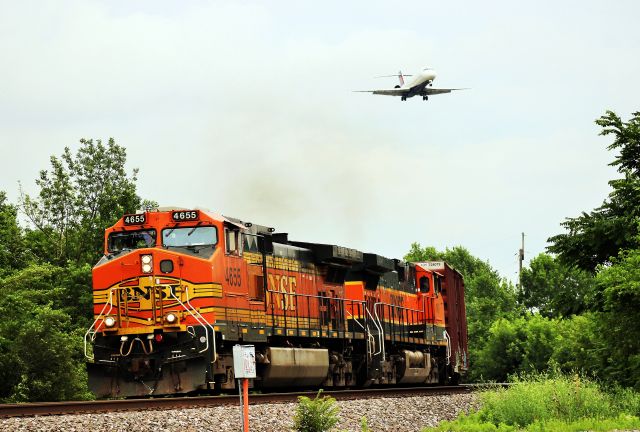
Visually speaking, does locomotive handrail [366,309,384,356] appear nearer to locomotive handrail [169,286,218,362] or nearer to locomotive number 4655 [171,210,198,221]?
locomotive number 4655 [171,210,198,221]

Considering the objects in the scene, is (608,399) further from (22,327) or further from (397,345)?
(22,327)

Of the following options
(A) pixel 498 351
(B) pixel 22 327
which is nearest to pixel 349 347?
(B) pixel 22 327

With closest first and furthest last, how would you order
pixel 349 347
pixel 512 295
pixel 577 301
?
pixel 577 301
pixel 349 347
pixel 512 295

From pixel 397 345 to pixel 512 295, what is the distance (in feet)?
228

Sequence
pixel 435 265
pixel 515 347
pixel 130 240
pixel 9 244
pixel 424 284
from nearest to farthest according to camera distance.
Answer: pixel 130 240, pixel 424 284, pixel 435 265, pixel 9 244, pixel 515 347

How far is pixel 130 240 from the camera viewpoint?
2267 cm

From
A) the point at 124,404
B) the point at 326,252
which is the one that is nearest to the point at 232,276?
the point at 124,404

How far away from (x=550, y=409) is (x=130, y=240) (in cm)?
910

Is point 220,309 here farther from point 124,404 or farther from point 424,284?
point 424,284

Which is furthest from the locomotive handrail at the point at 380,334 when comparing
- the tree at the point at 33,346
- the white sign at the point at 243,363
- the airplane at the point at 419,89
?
the airplane at the point at 419,89

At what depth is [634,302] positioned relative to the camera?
22.5 metres

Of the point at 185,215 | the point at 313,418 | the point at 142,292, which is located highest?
the point at 185,215

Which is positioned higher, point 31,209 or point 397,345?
point 31,209

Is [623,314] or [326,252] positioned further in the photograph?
[326,252]
